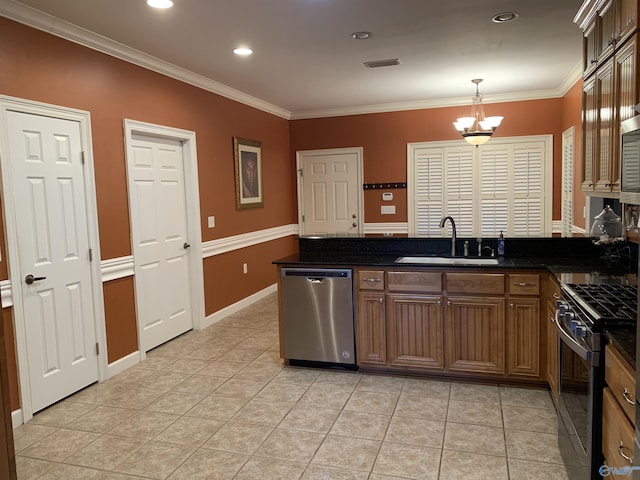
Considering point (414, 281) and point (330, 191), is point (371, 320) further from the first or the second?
point (330, 191)

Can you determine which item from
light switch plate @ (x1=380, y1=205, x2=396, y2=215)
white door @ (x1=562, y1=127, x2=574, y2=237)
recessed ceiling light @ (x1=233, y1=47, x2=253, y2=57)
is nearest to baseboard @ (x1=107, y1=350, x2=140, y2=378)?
recessed ceiling light @ (x1=233, y1=47, x2=253, y2=57)

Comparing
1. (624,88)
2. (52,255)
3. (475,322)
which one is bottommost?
(475,322)

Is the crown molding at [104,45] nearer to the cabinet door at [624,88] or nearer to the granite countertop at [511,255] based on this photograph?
the granite countertop at [511,255]

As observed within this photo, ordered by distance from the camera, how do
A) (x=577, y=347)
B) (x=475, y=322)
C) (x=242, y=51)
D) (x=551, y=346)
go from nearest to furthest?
(x=577, y=347), (x=551, y=346), (x=475, y=322), (x=242, y=51)

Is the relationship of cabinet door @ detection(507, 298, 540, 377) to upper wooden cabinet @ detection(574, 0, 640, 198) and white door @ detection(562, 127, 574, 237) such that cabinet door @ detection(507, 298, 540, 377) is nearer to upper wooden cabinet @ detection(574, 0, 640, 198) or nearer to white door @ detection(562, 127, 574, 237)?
upper wooden cabinet @ detection(574, 0, 640, 198)

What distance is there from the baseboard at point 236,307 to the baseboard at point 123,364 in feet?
3.47

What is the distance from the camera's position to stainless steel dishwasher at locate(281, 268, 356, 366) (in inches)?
146

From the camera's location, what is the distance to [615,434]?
5.65 ft

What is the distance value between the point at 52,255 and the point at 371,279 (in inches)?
90.9

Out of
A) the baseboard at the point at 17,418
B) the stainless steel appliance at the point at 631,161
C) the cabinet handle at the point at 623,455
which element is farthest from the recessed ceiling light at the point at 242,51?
the cabinet handle at the point at 623,455

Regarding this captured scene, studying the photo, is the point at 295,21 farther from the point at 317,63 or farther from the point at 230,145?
the point at 230,145

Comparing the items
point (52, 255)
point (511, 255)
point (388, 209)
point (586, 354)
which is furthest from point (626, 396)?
point (388, 209)

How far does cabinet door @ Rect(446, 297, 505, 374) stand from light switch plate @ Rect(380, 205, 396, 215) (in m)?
3.85

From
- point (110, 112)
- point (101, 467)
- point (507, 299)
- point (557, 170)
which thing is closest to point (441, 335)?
point (507, 299)
